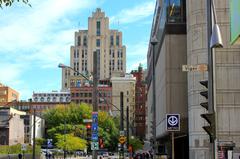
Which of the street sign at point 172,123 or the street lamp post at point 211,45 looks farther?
the street sign at point 172,123

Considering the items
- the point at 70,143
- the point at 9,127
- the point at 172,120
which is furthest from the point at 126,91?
the point at 172,120

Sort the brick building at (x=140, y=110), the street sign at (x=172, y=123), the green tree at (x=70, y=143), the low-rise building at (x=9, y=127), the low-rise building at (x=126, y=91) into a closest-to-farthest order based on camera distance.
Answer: the street sign at (x=172, y=123)
the low-rise building at (x=9, y=127)
the green tree at (x=70, y=143)
the brick building at (x=140, y=110)
the low-rise building at (x=126, y=91)

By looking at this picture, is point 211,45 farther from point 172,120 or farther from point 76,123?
Answer: point 76,123

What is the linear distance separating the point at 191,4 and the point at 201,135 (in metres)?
12.0

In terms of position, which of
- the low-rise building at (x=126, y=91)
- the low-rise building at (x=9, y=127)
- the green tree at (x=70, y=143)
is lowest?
the green tree at (x=70, y=143)

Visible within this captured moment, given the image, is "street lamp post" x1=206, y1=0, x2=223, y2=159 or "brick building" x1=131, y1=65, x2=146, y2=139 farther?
"brick building" x1=131, y1=65, x2=146, y2=139

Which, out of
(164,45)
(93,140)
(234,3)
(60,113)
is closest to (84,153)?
(60,113)

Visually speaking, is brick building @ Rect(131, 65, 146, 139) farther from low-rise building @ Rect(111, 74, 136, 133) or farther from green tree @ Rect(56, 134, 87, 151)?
green tree @ Rect(56, 134, 87, 151)

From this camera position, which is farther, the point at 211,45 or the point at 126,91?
the point at 126,91

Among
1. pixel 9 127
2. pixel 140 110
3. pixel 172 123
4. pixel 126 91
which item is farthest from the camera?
pixel 126 91

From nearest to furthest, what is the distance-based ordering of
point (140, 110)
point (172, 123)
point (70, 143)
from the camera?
1. point (172, 123)
2. point (70, 143)
3. point (140, 110)

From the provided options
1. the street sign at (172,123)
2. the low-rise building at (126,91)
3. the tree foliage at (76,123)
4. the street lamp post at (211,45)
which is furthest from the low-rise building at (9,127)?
the street lamp post at (211,45)

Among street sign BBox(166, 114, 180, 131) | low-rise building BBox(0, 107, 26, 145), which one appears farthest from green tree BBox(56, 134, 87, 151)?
street sign BBox(166, 114, 180, 131)

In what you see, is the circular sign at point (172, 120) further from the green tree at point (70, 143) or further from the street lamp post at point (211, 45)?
the green tree at point (70, 143)
